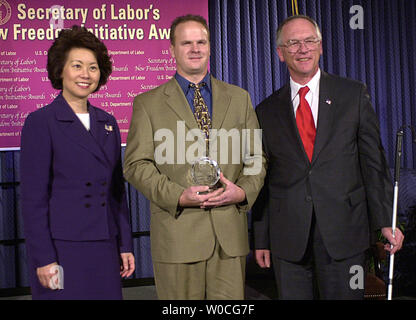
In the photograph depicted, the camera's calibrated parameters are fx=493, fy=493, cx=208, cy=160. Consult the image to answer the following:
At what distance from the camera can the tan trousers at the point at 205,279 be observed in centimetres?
200

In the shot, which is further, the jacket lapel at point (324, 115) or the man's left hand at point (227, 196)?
the jacket lapel at point (324, 115)

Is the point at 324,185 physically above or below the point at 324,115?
below

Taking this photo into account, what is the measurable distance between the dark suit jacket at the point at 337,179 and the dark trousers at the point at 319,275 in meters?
0.04

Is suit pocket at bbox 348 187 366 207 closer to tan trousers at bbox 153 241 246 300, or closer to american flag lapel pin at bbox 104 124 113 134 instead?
tan trousers at bbox 153 241 246 300

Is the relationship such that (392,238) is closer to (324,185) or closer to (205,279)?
(324,185)

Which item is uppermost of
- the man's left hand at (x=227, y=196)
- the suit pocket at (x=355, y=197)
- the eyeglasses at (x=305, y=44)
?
the eyeglasses at (x=305, y=44)

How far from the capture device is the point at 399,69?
4.77m

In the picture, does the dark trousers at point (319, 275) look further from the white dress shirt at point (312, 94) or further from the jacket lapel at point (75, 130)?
the jacket lapel at point (75, 130)

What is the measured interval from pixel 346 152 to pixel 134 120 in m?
0.90

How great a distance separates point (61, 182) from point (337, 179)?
3.67 ft

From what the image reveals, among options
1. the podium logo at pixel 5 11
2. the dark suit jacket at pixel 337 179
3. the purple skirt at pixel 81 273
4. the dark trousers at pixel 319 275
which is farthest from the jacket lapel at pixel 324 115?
the podium logo at pixel 5 11

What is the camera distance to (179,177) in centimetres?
202

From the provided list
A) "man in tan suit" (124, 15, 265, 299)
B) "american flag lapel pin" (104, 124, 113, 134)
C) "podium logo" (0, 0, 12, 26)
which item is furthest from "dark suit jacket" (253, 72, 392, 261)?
"podium logo" (0, 0, 12, 26)

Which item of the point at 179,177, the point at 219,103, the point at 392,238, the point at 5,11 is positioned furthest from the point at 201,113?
the point at 5,11
